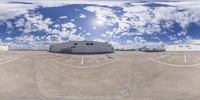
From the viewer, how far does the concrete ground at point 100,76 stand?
7.12 metres

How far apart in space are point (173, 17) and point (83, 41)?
167cm

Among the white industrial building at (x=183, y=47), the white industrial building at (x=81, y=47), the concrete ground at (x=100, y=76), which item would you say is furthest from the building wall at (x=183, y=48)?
the white industrial building at (x=81, y=47)

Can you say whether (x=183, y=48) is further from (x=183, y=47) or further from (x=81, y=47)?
(x=81, y=47)

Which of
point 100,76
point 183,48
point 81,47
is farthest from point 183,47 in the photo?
point 81,47

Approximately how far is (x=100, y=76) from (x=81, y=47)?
93 cm

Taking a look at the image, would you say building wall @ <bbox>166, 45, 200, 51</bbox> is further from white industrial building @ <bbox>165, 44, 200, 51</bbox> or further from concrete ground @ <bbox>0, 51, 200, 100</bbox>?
concrete ground @ <bbox>0, 51, 200, 100</bbox>

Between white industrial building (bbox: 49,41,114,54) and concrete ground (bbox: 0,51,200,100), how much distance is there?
23cm

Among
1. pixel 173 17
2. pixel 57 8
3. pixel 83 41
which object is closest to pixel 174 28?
pixel 173 17

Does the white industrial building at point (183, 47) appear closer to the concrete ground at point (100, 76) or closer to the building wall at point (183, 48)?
the building wall at point (183, 48)

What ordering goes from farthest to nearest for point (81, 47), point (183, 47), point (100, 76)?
point (100, 76), point (183, 47), point (81, 47)

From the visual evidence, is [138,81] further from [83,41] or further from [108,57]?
[83,41]

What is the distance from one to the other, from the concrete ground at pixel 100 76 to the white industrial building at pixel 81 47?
0.23 m

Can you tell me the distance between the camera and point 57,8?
22.6 ft

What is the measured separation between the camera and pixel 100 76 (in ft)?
24.8
